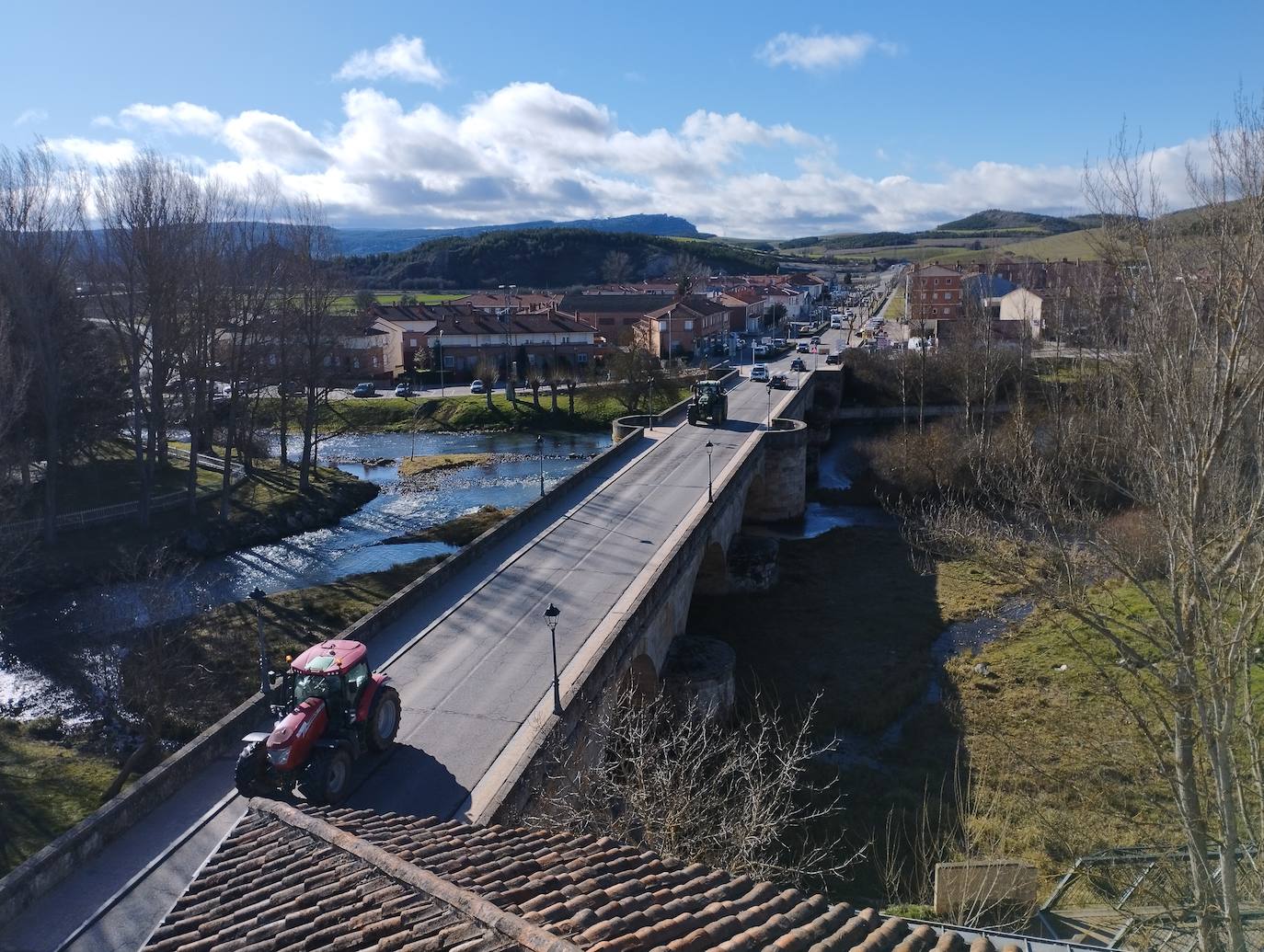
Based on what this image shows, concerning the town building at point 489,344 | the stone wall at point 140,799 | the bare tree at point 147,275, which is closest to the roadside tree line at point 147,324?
the bare tree at point 147,275

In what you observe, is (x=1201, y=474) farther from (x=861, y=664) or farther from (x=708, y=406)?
(x=708, y=406)

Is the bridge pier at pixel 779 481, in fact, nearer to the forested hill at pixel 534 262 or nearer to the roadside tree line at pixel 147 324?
the roadside tree line at pixel 147 324

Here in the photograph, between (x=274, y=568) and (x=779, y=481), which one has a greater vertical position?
(x=779, y=481)

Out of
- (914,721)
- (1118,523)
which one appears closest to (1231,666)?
(914,721)

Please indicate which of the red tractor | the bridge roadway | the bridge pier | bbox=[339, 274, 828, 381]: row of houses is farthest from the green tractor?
the red tractor

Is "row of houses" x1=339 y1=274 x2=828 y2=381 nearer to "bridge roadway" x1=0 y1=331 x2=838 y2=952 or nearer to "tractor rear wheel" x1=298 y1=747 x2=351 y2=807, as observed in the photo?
"bridge roadway" x1=0 y1=331 x2=838 y2=952

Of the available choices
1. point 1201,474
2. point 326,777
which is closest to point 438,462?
point 326,777
